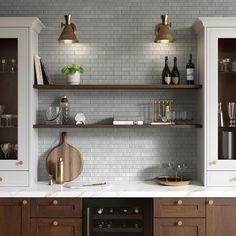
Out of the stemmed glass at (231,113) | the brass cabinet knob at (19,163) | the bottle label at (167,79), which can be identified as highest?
the bottle label at (167,79)

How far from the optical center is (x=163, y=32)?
4.22 m

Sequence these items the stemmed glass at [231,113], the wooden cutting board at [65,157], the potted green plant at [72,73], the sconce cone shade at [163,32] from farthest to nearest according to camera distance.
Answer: the wooden cutting board at [65,157] < the potted green plant at [72,73] < the stemmed glass at [231,113] < the sconce cone shade at [163,32]

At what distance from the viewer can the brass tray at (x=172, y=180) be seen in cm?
432

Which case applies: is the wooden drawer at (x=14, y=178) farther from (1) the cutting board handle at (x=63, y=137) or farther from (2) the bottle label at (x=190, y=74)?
(2) the bottle label at (x=190, y=74)

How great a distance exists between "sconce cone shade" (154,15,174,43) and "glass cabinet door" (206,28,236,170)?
352 millimetres

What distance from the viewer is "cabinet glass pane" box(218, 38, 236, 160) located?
14.0ft

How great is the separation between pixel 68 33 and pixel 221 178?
70.0 inches

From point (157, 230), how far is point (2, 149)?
147 cm

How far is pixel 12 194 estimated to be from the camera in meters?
4.09

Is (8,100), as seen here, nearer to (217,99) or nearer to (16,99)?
(16,99)

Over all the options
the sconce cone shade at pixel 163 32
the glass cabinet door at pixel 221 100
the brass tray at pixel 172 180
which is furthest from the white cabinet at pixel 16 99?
the glass cabinet door at pixel 221 100

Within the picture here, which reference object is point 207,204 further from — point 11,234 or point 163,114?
point 11,234

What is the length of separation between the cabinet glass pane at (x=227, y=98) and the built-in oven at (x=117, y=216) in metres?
0.81

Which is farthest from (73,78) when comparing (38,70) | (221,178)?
(221,178)
